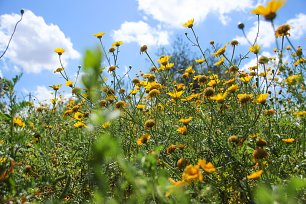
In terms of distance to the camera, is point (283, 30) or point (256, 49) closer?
point (283, 30)

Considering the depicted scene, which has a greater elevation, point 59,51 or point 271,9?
point 59,51

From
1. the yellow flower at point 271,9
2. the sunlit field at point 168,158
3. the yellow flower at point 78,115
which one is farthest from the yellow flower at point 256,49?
the yellow flower at point 78,115

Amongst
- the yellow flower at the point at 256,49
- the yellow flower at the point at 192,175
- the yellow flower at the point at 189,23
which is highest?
the yellow flower at the point at 189,23

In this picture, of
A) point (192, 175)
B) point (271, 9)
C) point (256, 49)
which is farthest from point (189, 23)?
point (192, 175)

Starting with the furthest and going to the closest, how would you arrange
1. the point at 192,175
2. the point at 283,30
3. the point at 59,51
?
the point at 59,51 → the point at 283,30 → the point at 192,175

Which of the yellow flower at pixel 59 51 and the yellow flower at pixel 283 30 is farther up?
the yellow flower at pixel 59 51

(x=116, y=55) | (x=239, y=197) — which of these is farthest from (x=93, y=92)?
(x=116, y=55)

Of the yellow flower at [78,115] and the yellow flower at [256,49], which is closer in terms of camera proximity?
the yellow flower at [256,49]

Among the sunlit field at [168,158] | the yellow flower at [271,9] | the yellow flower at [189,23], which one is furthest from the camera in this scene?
the yellow flower at [189,23]

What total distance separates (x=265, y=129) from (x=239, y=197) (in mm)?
724

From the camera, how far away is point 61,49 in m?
3.61

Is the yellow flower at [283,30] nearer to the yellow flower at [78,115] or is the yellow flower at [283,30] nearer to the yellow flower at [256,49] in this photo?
the yellow flower at [256,49]

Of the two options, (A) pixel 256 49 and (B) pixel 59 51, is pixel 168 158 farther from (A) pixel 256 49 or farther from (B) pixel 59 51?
(B) pixel 59 51

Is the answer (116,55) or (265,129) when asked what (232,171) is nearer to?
(265,129)
